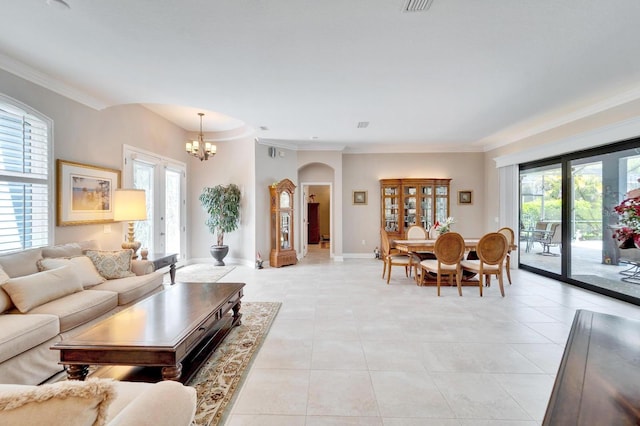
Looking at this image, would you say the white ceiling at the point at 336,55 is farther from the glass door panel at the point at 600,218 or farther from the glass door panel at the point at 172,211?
the glass door panel at the point at 172,211

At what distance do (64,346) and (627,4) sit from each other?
4.57m

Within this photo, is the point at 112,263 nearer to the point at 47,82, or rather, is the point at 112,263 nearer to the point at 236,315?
the point at 236,315

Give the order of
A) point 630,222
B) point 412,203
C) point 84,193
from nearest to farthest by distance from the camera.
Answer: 1. point 630,222
2. point 84,193
3. point 412,203

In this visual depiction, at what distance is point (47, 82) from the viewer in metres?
3.25

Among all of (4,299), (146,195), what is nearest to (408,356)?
(4,299)

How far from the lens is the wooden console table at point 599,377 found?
2.49ft

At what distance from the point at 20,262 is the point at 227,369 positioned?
2.23m

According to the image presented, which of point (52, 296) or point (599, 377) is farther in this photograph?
point (52, 296)

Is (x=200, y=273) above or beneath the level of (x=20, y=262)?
beneath

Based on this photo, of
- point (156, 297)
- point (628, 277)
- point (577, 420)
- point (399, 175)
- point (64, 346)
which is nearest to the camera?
point (577, 420)

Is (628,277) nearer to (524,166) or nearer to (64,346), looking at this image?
(524,166)

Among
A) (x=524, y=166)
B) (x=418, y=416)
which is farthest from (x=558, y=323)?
(x=524, y=166)

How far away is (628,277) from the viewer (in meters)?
4.15

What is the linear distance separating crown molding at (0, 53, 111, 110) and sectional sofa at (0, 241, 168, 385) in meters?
1.82
